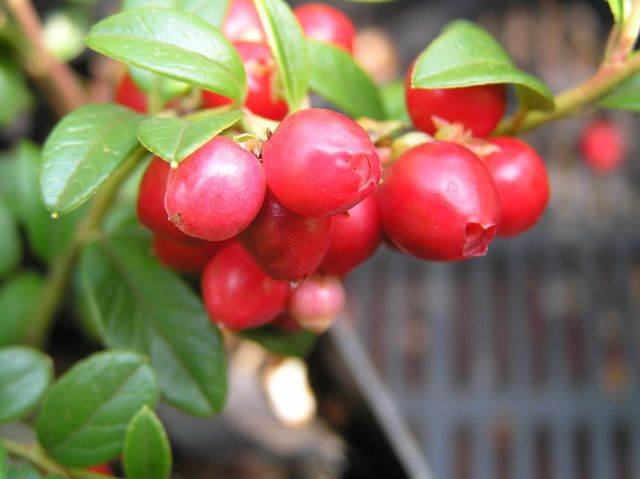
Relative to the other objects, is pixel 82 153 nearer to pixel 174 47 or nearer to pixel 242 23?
pixel 174 47

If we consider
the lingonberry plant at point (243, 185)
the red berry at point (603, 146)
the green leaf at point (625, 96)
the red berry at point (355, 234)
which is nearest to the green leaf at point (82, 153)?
the lingonberry plant at point (243, 185)

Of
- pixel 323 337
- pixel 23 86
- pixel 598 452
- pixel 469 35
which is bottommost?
pixel 598 452

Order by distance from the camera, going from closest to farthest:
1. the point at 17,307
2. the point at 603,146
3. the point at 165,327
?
1. the point at 165,327
2. the point at 17,307
3. the point at 603,146

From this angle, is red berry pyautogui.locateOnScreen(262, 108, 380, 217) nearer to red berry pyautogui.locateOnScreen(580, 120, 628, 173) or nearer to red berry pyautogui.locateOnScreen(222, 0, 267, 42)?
red berry pyautogui.locateOnScreen(222, 0, 267, 42)

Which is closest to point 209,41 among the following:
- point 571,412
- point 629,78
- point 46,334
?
point 629,78

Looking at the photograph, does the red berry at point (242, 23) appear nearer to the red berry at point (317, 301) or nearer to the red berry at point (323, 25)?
the red berry at point (323, 25)

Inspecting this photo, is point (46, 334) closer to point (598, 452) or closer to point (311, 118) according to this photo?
point (311, 118)

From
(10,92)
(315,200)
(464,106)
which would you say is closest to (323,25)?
(464,106)
